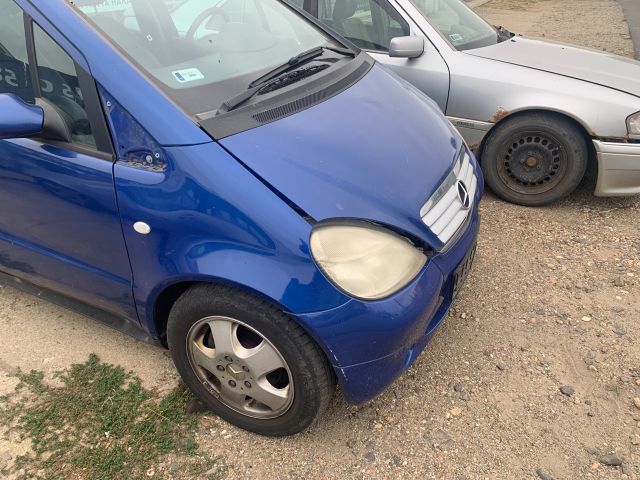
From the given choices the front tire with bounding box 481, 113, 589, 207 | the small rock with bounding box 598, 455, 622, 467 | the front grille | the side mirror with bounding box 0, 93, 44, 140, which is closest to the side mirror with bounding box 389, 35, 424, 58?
the front tire with bounding box 481, 113, 589, 207

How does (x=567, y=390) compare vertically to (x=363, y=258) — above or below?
below

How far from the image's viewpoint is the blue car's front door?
193 cm

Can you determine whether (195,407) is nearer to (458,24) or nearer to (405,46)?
(405,46)

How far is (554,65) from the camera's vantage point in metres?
3.71

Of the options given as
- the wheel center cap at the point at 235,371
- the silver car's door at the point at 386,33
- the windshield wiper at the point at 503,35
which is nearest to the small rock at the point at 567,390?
the wheel center cap at the point at 235,371

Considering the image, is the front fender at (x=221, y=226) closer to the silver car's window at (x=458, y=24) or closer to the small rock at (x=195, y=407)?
the small rock at (x=195, y=407)

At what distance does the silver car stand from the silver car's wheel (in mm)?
2500

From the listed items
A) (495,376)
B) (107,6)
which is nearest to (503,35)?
(495,376)

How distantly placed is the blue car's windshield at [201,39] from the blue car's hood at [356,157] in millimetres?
328

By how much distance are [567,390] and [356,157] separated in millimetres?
1427

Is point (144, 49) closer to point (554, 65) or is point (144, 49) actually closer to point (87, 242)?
point (87, 242)

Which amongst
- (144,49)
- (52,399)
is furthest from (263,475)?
(144,49)

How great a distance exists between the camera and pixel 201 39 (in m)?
2.31

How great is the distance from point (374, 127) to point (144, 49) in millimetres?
962
